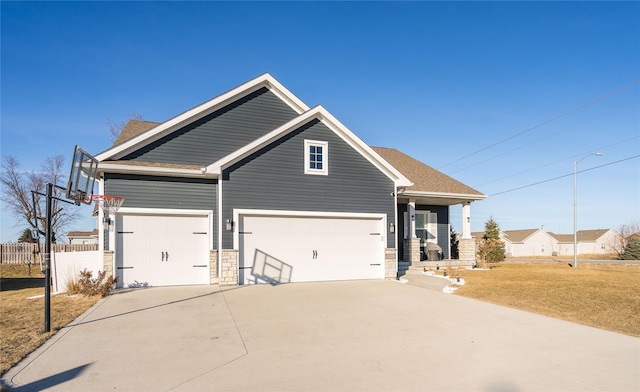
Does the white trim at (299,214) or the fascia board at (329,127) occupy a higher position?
the fascia board at (329,127)

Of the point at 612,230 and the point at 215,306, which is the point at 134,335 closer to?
the point at 215,306

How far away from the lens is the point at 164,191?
40.1 ft

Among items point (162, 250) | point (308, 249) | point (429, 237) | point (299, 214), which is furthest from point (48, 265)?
point (429, 237)

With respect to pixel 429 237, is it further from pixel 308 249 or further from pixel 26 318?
pixel 26 318

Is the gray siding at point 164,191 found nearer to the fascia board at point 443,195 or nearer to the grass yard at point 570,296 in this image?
the fascia board at point 443,195

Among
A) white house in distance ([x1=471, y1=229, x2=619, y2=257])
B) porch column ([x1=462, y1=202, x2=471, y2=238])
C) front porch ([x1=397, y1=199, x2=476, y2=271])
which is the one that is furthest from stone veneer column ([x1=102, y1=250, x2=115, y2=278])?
white house in distance ([x1=471, y1=229, x2=619, y2=257])

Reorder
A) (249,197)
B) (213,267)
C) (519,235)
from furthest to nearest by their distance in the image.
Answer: (519,235) < (249,197) < (213,267)

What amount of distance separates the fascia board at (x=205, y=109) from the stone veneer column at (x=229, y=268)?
455 cm

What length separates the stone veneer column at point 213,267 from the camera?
12.3 m

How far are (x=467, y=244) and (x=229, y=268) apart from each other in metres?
11.6

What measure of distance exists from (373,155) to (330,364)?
390 inches

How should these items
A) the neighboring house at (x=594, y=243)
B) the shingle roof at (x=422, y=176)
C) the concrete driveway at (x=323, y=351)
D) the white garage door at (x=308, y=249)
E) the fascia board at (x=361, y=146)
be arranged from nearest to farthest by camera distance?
the concrete driveway at (x=323, y=351), the white garage door at (x=308, y=249), the fascia board at (x=361, y=146), the shingle roof at (x=422, y=176), the neighboring house at (x=594, y=243)

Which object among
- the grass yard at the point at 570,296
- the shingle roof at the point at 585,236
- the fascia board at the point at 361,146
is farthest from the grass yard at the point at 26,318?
the shingle roof at the point at 585,236

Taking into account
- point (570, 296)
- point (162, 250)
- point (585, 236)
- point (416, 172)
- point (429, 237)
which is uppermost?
point (416, 172)
